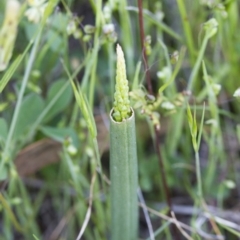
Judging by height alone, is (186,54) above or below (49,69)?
below

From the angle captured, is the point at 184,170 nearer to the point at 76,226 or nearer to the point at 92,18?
the point at 76,226

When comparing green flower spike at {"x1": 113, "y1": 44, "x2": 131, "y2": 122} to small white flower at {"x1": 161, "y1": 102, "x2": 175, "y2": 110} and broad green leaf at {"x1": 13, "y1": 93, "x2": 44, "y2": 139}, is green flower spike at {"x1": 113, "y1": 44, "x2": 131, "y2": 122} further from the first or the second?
broad green leaf at {"x1": 13, "y1": 93, "x2": 44, "y2": 139}

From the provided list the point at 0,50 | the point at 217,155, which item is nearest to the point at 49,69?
the point at 217,155

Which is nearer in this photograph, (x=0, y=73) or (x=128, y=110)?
(x=128, y=110)

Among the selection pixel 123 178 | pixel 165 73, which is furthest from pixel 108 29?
pixel 123 178

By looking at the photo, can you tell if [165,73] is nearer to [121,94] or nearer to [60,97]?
[60,97]

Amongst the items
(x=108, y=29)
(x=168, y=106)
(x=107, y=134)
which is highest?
(x=108, y=29)

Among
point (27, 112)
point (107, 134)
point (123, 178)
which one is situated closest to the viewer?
point (123, 178)
